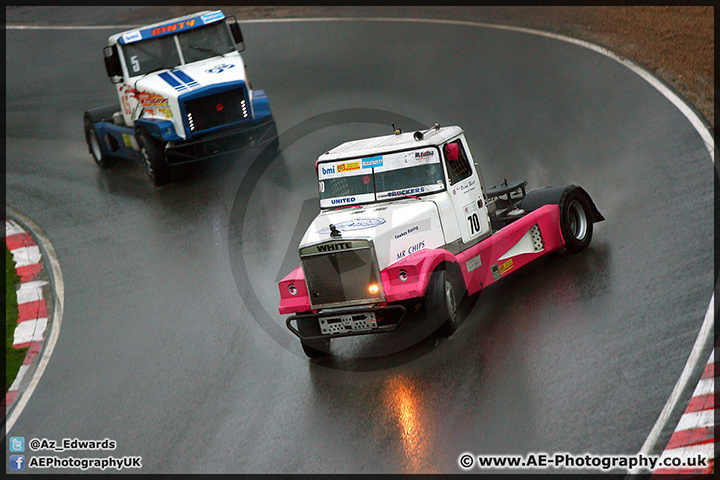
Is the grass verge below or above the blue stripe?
below

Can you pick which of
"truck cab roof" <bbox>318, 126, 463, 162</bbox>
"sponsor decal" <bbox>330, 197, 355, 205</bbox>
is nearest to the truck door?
"truck cab roof" <bbox>318, 126, 463, 162</bbox>

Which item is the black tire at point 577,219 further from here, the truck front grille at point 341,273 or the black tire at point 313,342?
the black tire at point 313,342

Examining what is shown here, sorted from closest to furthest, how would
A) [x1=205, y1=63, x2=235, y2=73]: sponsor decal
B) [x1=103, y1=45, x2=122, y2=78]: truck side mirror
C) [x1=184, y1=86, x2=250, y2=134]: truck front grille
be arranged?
[x1=184, y1=86, x2=250, y2=134]: truck front grille, [x1=205, y1=63, x2=235, y2=73]: sponsor decal, [x1=103, y1=45, x2=122, y2=78]: truck side mirror

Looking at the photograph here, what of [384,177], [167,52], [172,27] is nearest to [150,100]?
[167,52]

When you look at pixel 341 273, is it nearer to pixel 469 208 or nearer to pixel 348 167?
pixel 348 167

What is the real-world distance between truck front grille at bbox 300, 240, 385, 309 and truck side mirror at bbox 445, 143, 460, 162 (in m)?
1.73

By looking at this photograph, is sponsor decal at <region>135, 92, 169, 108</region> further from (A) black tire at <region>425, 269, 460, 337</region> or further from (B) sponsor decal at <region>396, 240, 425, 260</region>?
(A) black tire at <region>425, 269, 460, 337</region>

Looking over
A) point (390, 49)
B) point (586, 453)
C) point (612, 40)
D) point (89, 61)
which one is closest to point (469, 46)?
point (390, 49)

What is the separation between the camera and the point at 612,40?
1914 centimetres

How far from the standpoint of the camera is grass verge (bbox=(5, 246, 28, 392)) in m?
10.6

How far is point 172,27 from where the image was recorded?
15992 mm

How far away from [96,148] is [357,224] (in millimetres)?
10218

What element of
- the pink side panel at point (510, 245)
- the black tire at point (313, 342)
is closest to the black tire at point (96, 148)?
the black tire at point (313, 342)

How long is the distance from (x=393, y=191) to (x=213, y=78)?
6.80 metres
